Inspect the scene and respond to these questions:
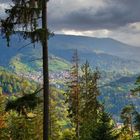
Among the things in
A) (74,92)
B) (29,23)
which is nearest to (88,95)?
(74,92)

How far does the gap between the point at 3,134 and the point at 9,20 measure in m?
48.8

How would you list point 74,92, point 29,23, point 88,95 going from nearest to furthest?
1. point 29,23
2. point 74,92
3. point 88,95

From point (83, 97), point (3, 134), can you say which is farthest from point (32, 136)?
point (83, 97)

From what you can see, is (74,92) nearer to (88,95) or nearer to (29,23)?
(88,95)

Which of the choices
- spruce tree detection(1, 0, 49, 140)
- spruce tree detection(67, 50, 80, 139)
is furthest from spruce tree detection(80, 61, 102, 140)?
spruce tree detection(1, 0, 49, 140)

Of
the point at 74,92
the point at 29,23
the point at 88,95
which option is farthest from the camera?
the point at 88,95

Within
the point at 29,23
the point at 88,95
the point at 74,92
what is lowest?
the point at 88,95

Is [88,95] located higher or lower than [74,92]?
lower

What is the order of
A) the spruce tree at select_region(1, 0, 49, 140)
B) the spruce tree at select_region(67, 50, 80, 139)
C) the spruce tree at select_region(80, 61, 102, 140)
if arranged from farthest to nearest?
the spruce tree at select_region(80, 61, 102, 140) → the spruce tree at select_region(67, 50, 80, 139) → the spruce tree at select_region(1, 0, 49, 140)

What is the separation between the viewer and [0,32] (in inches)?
862

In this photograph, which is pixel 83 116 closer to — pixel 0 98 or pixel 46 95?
pixel 0 98

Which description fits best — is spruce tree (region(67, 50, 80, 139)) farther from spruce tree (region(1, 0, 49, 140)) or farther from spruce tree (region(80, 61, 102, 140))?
spruce tree (region(1, 0, 49, 140))

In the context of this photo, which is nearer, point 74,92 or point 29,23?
point 29,23

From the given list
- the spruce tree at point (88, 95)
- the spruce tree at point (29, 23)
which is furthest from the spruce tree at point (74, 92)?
the spruce tree at point (29, 23)
